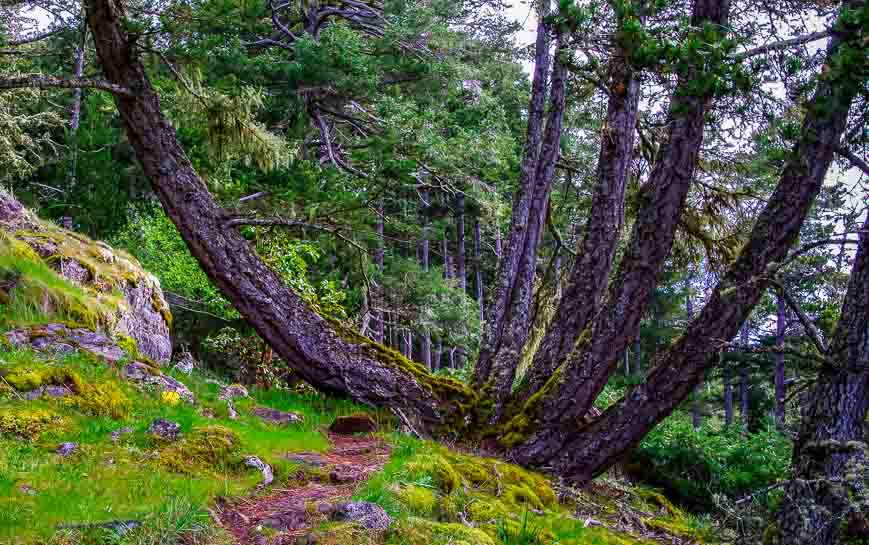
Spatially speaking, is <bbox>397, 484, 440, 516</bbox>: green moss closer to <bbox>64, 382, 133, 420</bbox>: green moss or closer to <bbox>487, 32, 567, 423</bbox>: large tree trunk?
<bbox>64, 382, 133, 420</bbox>: green moss

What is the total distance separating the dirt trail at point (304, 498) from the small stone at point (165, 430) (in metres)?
0.77

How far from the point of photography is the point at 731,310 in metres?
5.68

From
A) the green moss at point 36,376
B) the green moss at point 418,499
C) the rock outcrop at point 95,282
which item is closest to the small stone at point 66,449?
the green moss at point 36,376

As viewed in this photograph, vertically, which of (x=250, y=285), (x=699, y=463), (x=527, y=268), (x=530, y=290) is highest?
(x=527, y=268)

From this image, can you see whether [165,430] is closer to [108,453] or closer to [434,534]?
[108,453]

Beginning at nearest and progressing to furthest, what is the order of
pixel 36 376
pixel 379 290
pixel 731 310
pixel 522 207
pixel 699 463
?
pixel 36 376 → pixel 731 310 → pixel 522 207 → pixel 699 463 → pixel 379 290

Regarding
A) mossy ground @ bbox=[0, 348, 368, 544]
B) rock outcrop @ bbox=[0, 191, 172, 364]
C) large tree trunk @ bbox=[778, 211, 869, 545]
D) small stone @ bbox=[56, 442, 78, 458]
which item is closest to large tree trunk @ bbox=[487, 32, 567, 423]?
mossy ground @ bbox=[0, 348, 368, 544]

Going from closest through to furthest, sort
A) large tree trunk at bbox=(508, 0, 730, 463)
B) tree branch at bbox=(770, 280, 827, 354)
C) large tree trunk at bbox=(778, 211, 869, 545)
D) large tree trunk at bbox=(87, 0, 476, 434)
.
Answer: tree branch at bbox=(770, 280, 827, 354), large tree trunk at bbox=(778, 211, 869, 545), large tree trunk at bbox=(508, 0, 730, 463), large tree trunk at bbox=(87, 0, 476, 434)

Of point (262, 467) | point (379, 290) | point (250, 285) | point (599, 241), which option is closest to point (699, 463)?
point (599, 241)

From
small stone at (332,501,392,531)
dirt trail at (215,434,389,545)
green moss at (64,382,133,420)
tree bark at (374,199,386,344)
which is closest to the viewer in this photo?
small stone at (332,501,392,531)

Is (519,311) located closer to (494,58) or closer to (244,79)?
(244,79)

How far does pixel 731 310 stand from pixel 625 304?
890mm

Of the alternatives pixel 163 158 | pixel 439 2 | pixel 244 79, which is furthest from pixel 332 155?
pixel 163 158

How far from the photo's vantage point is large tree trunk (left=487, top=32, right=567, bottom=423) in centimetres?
736
